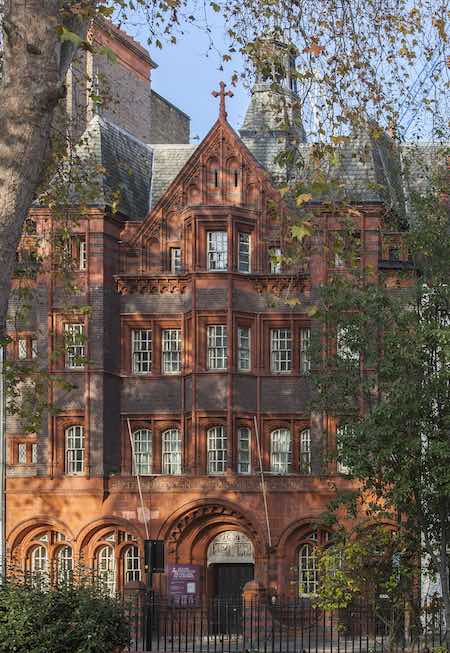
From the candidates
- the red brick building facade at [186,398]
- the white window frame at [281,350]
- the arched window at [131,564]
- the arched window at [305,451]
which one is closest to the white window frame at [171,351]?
the red brick building facade at [186,398]

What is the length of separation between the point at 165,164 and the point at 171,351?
26.8ft

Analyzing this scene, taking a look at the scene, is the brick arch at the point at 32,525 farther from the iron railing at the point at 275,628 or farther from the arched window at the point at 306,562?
the arched window at the point at 306,562

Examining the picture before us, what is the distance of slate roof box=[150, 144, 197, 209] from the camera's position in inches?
2248

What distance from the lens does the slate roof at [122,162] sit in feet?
177

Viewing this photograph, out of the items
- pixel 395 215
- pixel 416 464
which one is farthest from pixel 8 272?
pixel 395 215

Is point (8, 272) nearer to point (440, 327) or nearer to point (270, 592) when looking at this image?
point (440, 327)

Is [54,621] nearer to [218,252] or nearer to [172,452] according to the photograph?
[172,452]

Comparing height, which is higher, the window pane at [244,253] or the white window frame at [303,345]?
the window pane at [244,253]

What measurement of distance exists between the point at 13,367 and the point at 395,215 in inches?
701

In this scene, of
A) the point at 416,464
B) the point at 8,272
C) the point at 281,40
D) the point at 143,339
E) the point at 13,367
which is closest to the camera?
the point at 8,272

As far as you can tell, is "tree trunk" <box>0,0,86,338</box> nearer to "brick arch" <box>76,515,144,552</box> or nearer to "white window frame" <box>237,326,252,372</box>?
"brick arch" <box>76,515,144,552</box>

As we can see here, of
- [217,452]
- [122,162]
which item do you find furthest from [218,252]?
[217,452]

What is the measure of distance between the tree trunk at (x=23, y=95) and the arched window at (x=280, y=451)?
3428 centimetres

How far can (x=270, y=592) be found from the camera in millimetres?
50062
